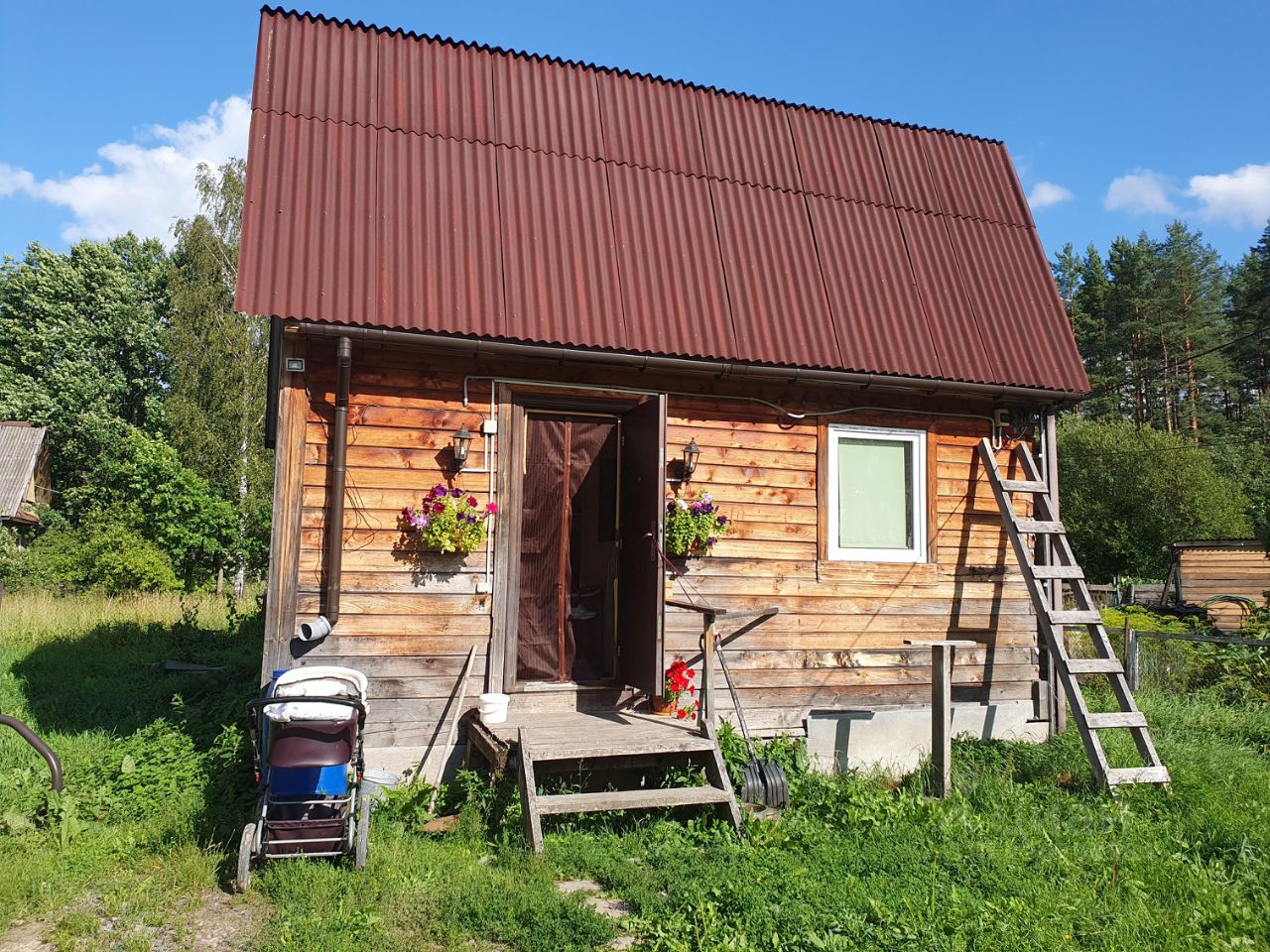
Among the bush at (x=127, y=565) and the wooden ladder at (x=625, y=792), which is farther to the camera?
Result: the bush at (x=127, y=565)

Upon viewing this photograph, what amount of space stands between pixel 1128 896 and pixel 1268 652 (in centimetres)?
818

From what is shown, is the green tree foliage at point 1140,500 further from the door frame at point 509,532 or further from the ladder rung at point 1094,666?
the door frame at point 509,532

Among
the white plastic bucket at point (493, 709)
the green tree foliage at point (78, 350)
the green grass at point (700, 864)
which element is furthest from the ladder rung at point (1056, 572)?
the green tree foliage at point (78, 350)

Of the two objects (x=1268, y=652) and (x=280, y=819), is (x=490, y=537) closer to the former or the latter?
(x=280, y=819)

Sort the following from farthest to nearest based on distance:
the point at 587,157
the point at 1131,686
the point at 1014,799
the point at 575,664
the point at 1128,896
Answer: the point at 1131,686 < the point at 587,157 < the point at 575,664 < the point at 1014,799 < the point at 1128,896

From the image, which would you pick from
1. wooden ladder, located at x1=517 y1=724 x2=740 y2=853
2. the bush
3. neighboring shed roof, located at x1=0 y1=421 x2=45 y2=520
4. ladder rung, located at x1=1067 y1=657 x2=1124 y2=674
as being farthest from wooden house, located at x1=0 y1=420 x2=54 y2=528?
ladder rung, located at x1=1067 y1=657 x2=1124 y2=674

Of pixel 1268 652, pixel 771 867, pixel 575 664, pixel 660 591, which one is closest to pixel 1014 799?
pixel 771 867

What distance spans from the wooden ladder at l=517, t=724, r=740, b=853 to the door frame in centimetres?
75

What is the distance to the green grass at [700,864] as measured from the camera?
13.8 ft

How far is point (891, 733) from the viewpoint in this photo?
295 inches

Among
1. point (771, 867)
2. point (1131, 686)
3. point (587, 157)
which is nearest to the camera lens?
point (771, 867)

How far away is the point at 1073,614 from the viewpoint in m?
7.21

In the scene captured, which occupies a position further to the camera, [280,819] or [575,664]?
[575,664]

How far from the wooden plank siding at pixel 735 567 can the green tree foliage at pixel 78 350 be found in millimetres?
30596
